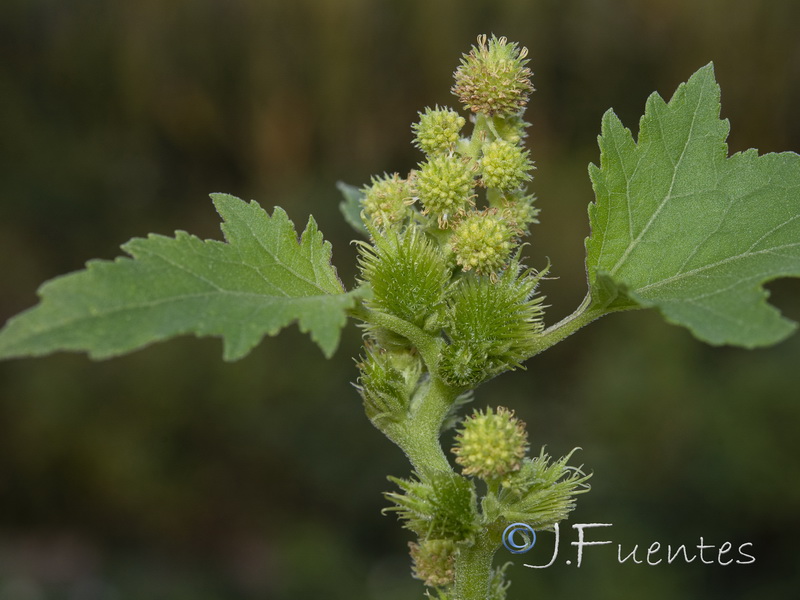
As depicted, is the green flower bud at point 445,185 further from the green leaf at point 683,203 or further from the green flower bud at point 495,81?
the green leaf at point 683,203

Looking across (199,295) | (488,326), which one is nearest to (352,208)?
(488,326)

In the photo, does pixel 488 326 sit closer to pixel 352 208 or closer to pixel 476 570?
pixel 476 570

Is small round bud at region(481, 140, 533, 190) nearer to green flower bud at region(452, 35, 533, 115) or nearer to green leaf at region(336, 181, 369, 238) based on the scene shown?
green flower bud at region(452, 35, 533, 115)

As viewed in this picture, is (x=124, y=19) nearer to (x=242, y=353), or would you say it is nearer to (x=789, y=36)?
(x=789, y=36)

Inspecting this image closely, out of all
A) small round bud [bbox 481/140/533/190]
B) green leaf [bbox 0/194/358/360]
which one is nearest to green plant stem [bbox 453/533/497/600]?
green leaf [bbox 0/194/358/360]

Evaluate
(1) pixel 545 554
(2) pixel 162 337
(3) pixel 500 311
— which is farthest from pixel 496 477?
(1) pixel 545 554

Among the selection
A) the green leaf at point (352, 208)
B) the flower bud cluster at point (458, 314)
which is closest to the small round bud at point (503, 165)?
the flower bud cluster at point (458, 314)
